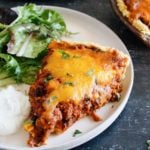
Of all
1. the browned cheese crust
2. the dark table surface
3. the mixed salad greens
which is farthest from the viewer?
the mixed salad greens

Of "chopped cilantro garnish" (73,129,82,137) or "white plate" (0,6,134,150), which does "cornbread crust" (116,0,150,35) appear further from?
"chopped cilantro garnish" (73,129,82,137)

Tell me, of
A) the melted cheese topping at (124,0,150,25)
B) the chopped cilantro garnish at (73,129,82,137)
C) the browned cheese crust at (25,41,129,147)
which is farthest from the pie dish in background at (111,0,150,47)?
the chopped cilantro garnish at (73,129,82,137)

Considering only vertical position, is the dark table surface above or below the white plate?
below

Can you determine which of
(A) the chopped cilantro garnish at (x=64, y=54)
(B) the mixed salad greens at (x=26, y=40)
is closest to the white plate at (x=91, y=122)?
(B) the mixed salad greens at (x=26, y=40)

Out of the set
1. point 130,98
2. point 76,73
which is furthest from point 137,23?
point 76,73

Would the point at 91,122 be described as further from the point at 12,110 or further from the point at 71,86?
the point at 12,110

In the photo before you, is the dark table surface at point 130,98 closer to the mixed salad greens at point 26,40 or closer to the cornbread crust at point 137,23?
the cornbread crust at point 137,23
